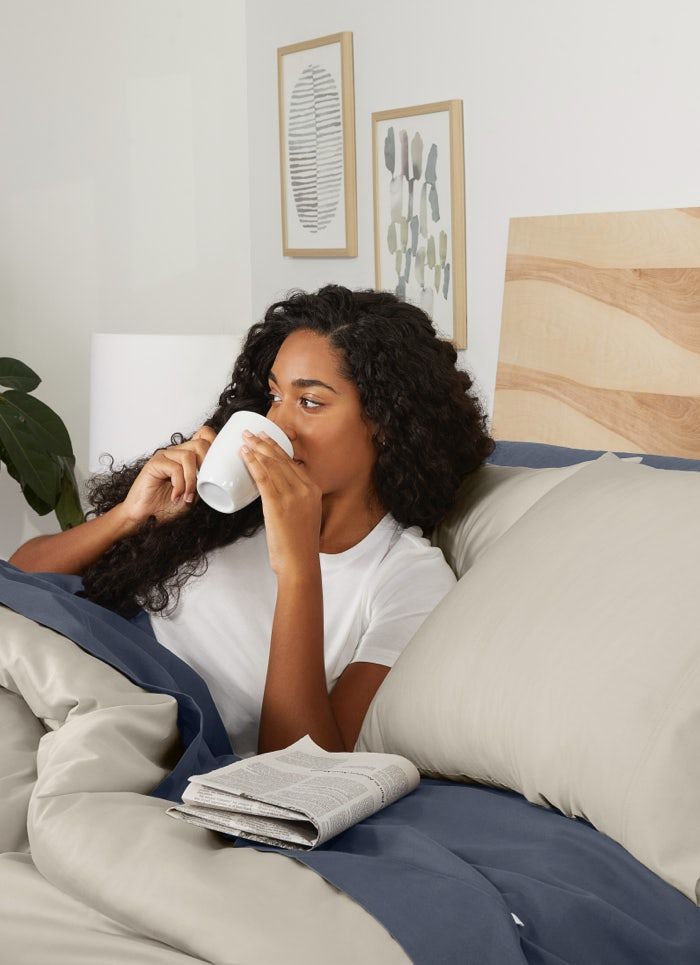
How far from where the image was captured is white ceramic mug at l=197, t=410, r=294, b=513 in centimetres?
157

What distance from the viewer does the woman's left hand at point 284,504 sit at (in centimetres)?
157

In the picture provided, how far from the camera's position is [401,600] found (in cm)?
166

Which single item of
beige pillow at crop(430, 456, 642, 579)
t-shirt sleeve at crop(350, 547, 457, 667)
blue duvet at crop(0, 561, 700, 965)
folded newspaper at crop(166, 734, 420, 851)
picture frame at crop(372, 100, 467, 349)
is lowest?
blue duvet at crop(0, 561, 700, 965)

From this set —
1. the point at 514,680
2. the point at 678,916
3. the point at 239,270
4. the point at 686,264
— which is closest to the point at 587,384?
the point at 686,264

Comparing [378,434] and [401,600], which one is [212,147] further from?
[401,600]

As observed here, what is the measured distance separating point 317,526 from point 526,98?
138cm

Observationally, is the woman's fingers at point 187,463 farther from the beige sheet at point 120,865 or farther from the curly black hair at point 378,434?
the beige sheet at point 120,865

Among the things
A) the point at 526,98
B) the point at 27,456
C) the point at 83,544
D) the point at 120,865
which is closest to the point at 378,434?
the point at 83,544

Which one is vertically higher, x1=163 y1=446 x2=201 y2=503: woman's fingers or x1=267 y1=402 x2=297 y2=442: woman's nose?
x1=267 y1=402 x2=297 y2=442: woman's nose

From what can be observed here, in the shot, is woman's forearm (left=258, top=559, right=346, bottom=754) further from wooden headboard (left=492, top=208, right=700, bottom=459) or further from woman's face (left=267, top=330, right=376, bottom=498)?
wooden headboard (left=492, top=208, right=700, bottom=459)

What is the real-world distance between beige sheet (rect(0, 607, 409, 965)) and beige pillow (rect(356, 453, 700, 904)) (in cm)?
30

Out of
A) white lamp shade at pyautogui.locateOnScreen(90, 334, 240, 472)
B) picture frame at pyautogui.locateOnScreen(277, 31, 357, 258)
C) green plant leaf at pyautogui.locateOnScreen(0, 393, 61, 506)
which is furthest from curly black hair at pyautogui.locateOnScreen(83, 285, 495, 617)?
picture frame at pyautogui.locateOnScreen(277, 31, 357, 258)

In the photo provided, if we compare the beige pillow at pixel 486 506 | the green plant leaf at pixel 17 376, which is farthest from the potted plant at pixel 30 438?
the beige pillow at pixel 486 506

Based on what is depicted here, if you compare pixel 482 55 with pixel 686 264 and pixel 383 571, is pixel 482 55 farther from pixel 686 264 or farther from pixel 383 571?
pixel 383 571
